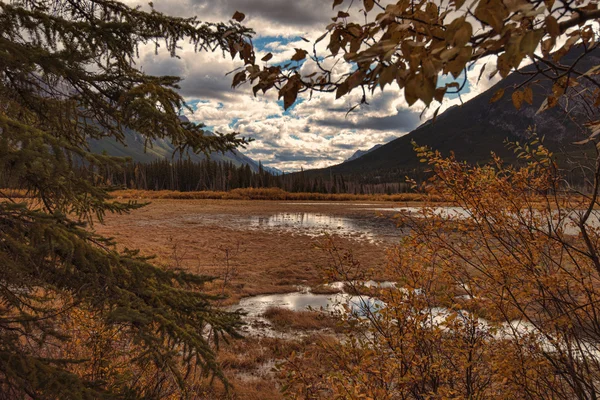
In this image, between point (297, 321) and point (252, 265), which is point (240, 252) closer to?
point (252, 265)

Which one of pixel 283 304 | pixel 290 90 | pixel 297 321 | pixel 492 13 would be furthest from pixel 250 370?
pixel 492 13

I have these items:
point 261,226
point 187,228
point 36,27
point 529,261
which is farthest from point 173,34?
point 261,226

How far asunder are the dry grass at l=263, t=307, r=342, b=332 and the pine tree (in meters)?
5.74

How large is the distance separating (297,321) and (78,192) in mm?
7442

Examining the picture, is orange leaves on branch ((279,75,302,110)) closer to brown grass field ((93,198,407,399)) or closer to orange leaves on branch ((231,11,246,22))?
orange leaves on branch ((231,11,246,22))

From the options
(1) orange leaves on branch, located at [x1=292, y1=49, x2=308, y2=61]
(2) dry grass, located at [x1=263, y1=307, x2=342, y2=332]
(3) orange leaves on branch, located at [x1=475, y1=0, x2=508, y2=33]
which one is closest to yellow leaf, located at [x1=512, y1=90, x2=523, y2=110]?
(3) orange leaves on branch, located at [x1=475, y1=0, x2=508, y2=33]

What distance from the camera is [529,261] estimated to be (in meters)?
3.62

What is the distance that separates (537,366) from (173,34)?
5.87 metres

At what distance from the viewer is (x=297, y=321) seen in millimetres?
9680

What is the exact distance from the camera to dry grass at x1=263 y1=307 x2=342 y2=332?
9.36 metres

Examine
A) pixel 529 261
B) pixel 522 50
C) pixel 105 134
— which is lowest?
pixel 529 261

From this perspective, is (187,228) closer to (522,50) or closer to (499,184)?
(499,184)

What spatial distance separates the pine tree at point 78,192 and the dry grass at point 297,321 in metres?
5.74

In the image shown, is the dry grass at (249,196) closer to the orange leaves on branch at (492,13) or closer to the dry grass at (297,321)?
the dry grass at (297,321)
